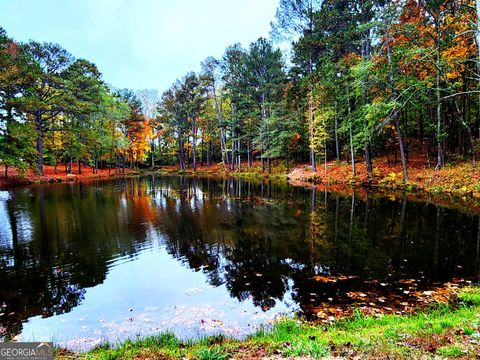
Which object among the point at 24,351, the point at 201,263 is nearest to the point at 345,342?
the point at 24,351

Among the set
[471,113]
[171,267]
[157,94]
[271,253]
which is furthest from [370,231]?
[157,94]

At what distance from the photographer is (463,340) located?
12.2 feet

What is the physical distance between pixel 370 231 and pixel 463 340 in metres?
8.38

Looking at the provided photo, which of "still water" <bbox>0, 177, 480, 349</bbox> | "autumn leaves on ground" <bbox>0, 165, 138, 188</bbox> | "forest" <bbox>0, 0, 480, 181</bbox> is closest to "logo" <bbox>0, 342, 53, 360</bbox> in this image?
"still water" <bbox>0, 177, 480, 349</bbox>

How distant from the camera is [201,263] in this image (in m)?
8.97

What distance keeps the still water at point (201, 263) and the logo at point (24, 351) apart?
959 millimetres

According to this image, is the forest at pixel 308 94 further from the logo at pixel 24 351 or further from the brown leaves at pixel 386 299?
the logo at pixel 24 351

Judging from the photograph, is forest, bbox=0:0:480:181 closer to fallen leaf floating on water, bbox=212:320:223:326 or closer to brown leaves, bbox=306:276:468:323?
brown leaves, bbox=306:276:468:323

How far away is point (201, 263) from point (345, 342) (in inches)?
222

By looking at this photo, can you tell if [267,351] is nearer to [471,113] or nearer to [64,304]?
[64,304]

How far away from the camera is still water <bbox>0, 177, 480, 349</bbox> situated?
5.78 meters

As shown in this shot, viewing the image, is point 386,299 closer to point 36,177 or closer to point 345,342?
point 345,342

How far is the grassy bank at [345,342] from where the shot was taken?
3635 millimetres

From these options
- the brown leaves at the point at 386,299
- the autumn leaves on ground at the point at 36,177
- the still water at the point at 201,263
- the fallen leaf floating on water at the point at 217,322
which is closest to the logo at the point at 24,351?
the still water at the point at 201,263
